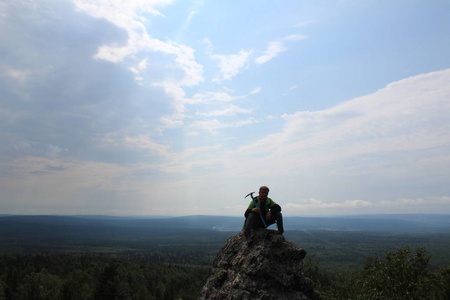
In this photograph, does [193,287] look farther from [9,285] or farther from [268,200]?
[268,200]

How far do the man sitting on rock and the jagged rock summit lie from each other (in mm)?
316

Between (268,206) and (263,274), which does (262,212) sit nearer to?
(268,206)

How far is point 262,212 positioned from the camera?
11352 millimetres

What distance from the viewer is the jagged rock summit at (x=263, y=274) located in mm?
9859

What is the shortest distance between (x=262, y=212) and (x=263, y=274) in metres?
2.33

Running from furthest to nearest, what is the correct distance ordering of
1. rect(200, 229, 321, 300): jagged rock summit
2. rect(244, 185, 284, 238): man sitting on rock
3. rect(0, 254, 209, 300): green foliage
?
rect(0, 254, 209, 300): green foliage, rect(244, 185, 284, 238): man sitting on rock, rect(200, 229, 321, 300): jagged rock summit

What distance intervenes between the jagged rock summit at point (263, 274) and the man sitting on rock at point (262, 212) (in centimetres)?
32

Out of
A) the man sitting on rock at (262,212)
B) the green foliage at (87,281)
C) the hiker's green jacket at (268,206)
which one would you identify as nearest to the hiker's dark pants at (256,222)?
the man sitting on rock at (262,212)

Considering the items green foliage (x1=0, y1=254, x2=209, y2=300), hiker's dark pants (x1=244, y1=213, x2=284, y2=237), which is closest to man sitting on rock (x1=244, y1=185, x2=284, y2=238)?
hiker's dark pants (x1=244, y1=213, x2=284, y2=237)

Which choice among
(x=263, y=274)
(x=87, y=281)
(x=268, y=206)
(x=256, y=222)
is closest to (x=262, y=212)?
(x=268, y=206)

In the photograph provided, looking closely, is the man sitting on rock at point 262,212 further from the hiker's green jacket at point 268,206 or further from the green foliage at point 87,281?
the green foliage at point 87,281

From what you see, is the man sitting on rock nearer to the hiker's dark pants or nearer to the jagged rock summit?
the hiker's dark pants

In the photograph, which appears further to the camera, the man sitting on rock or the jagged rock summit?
the man sitting on rock

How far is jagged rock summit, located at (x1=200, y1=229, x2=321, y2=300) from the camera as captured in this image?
9859 millimetres
